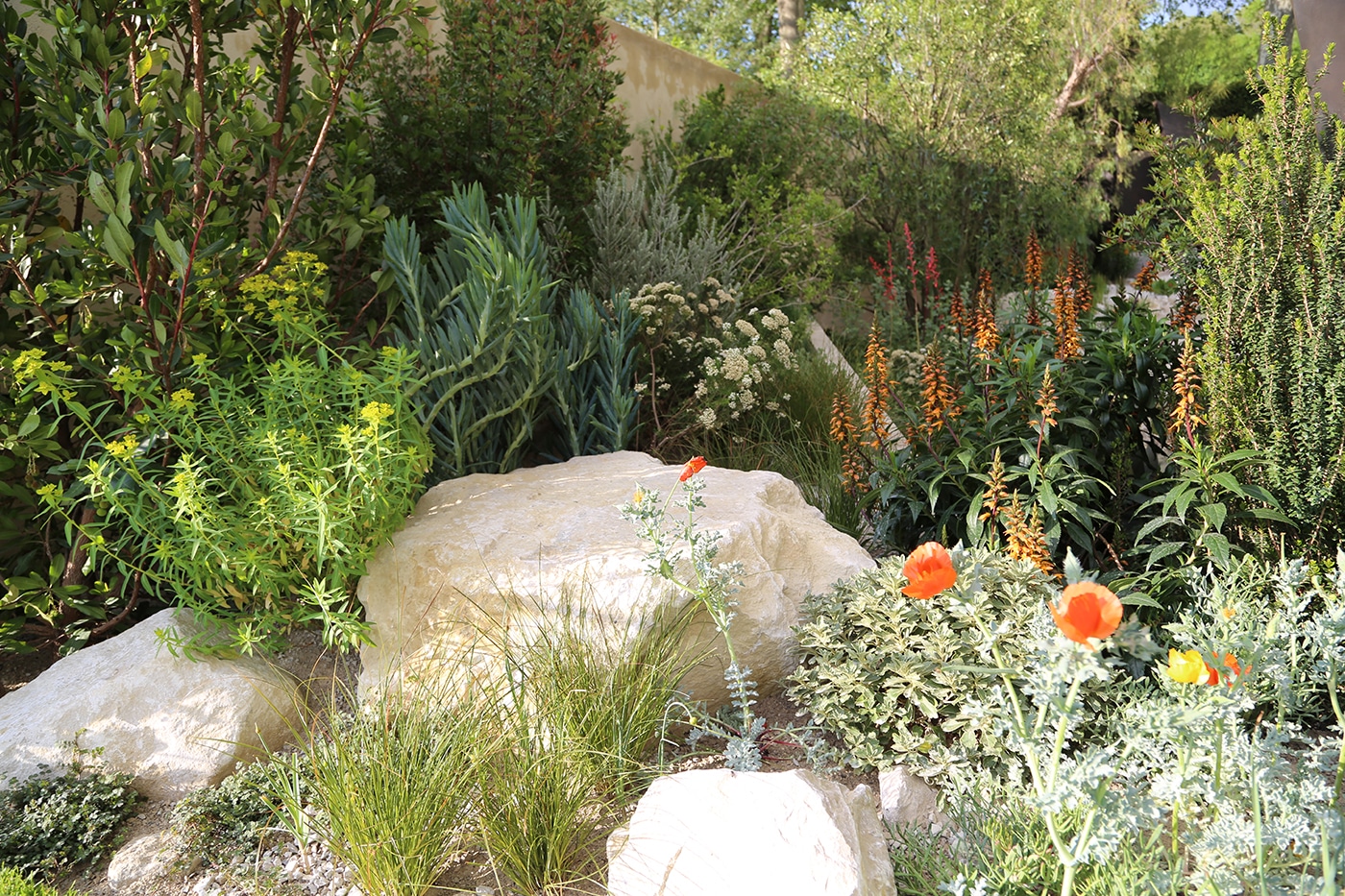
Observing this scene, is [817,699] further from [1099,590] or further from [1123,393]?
[1123,393]

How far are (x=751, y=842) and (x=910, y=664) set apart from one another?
886 mm

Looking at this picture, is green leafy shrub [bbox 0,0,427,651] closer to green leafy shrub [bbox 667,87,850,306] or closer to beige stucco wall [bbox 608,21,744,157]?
green leafy shrub [bbox 667,87,850,306]

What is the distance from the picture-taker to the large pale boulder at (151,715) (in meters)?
2.95

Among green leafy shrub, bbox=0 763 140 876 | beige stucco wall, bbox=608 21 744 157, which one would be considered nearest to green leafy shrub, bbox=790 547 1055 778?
green leafy shrub, bbox=0 763 140 876

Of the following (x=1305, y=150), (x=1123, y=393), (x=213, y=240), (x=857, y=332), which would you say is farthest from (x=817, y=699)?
(x=857, y=332)

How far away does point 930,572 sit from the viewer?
1.76m

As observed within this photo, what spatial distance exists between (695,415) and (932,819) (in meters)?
2.66

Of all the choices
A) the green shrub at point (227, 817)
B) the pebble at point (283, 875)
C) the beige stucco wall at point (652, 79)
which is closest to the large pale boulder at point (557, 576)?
the green shrub at point (227, 817)

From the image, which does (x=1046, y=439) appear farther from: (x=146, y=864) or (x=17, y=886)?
(x=17, y=886)

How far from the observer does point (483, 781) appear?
7.73 ft

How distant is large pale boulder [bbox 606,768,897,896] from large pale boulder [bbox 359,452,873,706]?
85 cm

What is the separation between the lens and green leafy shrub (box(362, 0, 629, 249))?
481 cm

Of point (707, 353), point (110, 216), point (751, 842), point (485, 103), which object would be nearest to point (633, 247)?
point (707, 353)

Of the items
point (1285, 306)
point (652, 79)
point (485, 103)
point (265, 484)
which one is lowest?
point (265, 484)
